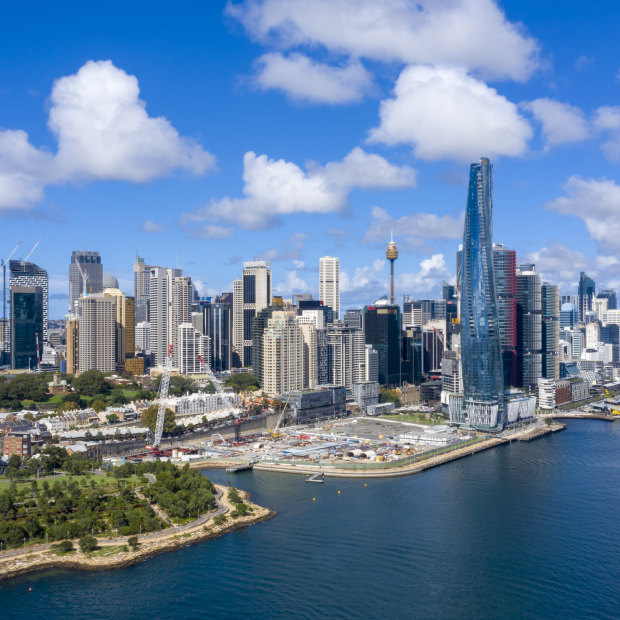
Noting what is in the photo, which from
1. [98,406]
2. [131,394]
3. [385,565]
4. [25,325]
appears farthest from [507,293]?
[25,325]

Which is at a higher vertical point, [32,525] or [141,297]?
[141,297]

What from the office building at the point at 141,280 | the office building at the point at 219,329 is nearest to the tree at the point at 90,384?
the office building at the point at 219,329

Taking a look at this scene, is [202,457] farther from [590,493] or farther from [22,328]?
[22,328]

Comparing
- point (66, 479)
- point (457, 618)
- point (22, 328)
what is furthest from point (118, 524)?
point (22, 328)

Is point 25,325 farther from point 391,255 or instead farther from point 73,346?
point 391,255

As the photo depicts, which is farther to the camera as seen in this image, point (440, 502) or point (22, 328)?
point (22, 328)

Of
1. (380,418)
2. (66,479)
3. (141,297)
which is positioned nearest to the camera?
(66,479)
